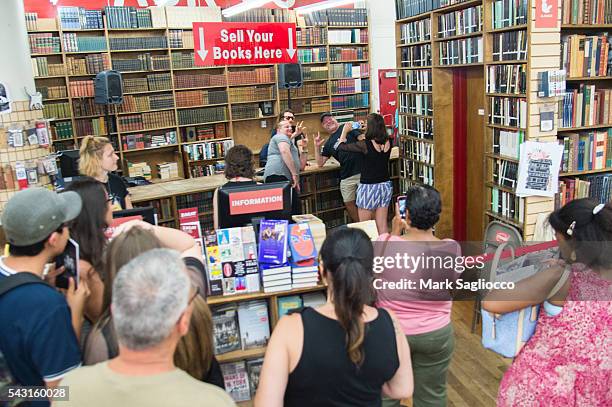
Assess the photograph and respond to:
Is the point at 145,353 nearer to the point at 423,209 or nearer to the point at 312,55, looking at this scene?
the point at 423,209

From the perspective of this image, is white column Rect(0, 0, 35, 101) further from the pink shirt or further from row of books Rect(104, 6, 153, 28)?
the pink shirt

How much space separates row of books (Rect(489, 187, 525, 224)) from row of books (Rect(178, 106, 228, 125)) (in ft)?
17.1

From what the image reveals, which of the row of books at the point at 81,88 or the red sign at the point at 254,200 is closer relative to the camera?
the red sign at the point at 254,200

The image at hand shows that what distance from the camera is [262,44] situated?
5.84 m

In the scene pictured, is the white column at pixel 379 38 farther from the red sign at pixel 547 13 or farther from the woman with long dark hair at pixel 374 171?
the red sign at pixel 547 13

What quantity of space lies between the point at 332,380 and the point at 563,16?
165 inches

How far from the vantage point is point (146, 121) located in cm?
841

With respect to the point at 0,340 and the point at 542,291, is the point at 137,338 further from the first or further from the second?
the point at 542,291

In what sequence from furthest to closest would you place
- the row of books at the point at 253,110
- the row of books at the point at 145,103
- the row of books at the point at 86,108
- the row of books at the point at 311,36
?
1. the row of books at the point at 311,36
2. the row of books at the point at 253,110
3. the row of books at the point at 145,103
4. the row of books at the point at 86,108

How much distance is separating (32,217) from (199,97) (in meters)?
7.34

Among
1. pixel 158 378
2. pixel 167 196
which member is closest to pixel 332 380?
pixel 158 378

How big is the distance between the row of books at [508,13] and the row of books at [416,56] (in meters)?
1.23

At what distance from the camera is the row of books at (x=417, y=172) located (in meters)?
6.23

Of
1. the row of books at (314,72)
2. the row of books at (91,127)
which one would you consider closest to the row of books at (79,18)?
the row of books at (91,127)
